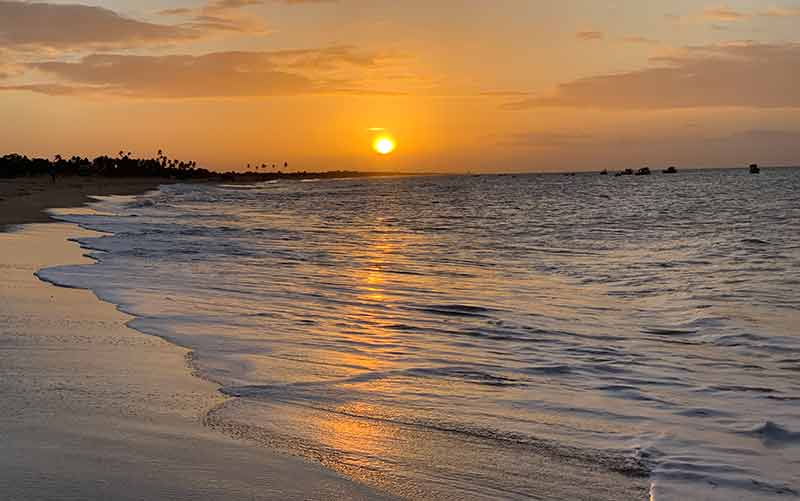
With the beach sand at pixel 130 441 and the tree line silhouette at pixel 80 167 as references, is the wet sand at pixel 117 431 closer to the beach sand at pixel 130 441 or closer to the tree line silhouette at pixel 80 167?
the beach sand at pixel 130 441

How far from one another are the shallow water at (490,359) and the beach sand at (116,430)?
0.29 m

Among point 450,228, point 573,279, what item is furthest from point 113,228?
point 573,279

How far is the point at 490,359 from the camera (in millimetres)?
8484

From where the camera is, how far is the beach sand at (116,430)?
172 inches

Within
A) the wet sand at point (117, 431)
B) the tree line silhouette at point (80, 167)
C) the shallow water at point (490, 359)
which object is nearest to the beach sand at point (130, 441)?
the wet sand at point (117, 431)

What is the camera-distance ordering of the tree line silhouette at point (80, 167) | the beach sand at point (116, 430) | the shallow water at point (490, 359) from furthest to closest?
1. the tree line silhouette at point (80, 167)
2. the shallow water at point (490, 359)
3. the beach sand at point (116, 430)

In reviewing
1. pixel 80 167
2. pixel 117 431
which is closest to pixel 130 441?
pixel 117 431

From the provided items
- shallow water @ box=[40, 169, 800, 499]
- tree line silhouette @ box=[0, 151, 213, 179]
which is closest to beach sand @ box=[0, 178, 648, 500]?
shallow water @ box=[40, 169, 800, 499]

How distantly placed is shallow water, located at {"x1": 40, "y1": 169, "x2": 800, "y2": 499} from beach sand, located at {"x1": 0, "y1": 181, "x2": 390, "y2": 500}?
29 centimetres

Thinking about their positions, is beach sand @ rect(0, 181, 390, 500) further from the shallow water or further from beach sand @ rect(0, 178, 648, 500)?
the shallow water

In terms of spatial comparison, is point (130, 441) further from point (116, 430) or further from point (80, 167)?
point (80, 167)

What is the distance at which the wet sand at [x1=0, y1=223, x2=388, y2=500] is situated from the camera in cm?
437

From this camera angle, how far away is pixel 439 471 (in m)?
4.86

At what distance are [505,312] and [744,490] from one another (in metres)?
7.10
